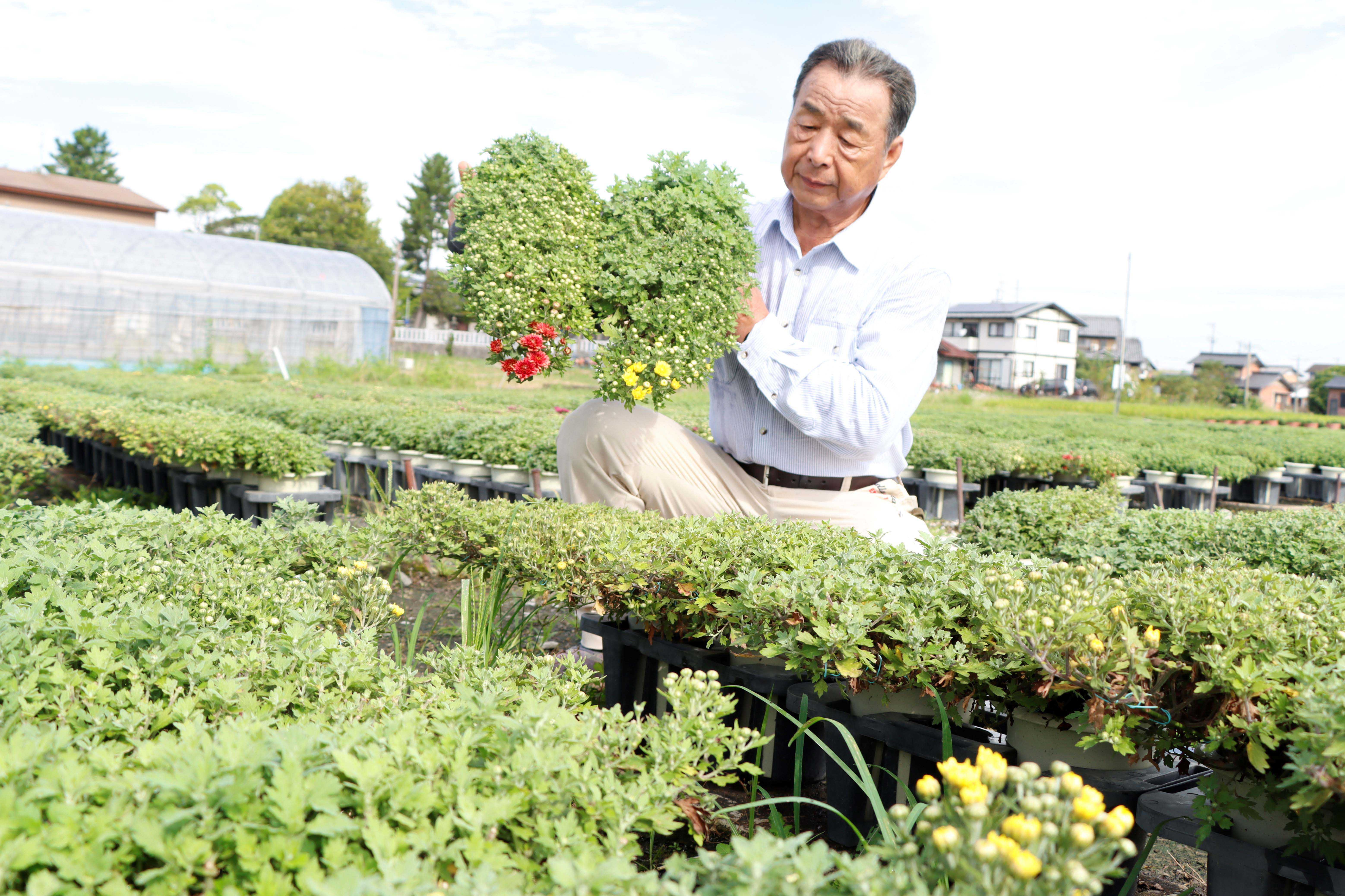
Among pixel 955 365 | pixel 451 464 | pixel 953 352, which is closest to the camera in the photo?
pixel 451 464

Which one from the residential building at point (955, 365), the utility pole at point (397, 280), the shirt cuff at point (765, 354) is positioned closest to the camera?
the shirt cuff at point (765, 354)

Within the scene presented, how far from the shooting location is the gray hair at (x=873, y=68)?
2826mm

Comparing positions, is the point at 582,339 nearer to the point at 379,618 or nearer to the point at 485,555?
the point at 485,555

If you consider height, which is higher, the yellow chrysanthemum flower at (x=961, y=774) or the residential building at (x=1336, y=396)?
the residential building at (x=1336, y=396)

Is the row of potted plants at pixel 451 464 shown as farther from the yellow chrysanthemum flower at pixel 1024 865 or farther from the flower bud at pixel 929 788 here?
the yellow chrysanthemum flower at pixel 1024 865

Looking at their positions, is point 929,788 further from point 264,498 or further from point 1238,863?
point 264,498

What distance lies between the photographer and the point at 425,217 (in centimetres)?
5853

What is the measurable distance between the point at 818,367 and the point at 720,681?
3.44 feet

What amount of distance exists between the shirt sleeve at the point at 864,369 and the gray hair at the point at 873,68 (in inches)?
21.0

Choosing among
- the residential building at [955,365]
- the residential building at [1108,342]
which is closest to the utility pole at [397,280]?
the residential building at [955,365]

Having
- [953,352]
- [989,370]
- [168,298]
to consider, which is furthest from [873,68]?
[989,370]

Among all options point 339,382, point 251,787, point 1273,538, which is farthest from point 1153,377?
point 251,787

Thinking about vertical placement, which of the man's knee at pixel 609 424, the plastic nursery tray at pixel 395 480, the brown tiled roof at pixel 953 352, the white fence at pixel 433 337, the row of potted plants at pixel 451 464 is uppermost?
the brown tiled roof at pixel 953 352

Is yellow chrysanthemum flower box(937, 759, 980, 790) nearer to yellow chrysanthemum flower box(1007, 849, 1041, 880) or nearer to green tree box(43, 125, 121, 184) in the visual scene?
yellow chrysanthemum flower box(1007, 849, 1041, 880)
